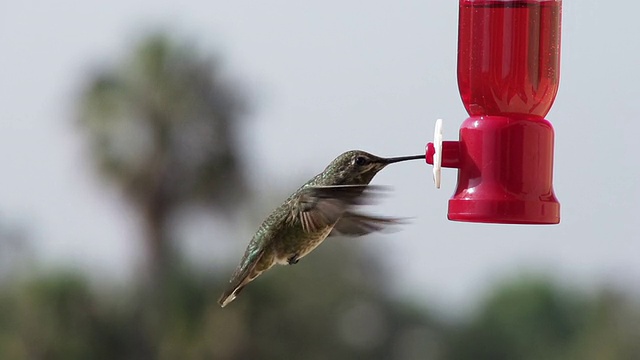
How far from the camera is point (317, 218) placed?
6117mm

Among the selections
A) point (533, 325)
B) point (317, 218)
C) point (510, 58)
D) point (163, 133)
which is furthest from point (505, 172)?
point (533, 325)

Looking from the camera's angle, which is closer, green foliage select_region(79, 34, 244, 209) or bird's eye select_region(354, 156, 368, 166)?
bird's eye select_region(354, 156, 368, 166)

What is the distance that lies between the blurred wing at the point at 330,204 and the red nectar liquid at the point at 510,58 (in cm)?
78

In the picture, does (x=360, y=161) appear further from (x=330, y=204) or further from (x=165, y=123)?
(x=165, y=123)

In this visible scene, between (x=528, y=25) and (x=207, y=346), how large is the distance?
21.4 metres

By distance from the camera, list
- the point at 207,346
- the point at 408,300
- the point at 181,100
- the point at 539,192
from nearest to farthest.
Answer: the point at 539,192, the point at 207,346, the point at 181,100, the point at 408,300

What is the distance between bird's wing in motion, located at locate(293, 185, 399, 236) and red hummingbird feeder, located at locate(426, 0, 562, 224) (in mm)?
360

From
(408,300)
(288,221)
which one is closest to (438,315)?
(408,300)

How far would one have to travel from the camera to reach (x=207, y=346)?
26781mm

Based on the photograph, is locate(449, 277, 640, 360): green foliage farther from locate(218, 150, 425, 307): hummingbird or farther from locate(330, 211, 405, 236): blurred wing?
locate(330, 211, 405, 236): blurred wing

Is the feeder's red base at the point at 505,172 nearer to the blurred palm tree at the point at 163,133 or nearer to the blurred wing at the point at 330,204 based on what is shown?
the blurred wing at the point at 330,204

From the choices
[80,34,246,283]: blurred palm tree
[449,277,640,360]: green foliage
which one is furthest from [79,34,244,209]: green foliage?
[449,277,640,360]: green foliage

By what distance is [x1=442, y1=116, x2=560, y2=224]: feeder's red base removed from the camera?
571cm

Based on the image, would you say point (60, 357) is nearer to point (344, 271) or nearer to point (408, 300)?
point (344, 271)
